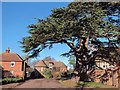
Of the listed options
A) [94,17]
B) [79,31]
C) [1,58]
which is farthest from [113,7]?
[1,58]

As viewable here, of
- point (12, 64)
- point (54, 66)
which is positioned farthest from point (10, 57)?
point (54, 66)

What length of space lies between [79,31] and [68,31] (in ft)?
4.41

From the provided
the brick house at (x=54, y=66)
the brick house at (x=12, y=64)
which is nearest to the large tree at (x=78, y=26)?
the brick house at (x=12, y=64)

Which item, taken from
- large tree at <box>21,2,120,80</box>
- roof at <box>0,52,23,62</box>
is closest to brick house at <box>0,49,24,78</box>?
roof at <box>0,52,23,62</box>

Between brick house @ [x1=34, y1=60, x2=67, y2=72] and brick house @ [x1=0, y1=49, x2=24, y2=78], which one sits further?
brick house @ [x1=34, y1=60, x2=67, y2=72]

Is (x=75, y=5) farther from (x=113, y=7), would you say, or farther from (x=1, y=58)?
(x=1, y=58)

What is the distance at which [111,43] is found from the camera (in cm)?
3092

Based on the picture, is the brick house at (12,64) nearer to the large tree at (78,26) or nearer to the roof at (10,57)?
the roof at (10,57)

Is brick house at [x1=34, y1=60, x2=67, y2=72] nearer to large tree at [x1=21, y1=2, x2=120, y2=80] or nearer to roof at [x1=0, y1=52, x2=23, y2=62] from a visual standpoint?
roof at [x1=0, y1=52, x2=23, y2=62]

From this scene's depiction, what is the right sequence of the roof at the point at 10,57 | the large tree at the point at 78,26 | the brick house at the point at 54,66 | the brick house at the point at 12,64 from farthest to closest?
the brick house at the point at 54,66, the roof at the point at 10,57, the brick house at the point at 12,64, the large tree at the point at 78,26

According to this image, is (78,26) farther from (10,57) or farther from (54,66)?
(54,66)

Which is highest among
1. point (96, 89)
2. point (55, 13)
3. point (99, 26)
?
point (55, 13)

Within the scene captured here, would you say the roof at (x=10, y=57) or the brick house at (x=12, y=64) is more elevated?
the roof at (x=10, y=57)

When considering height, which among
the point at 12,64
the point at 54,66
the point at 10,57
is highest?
the point at 10,57
